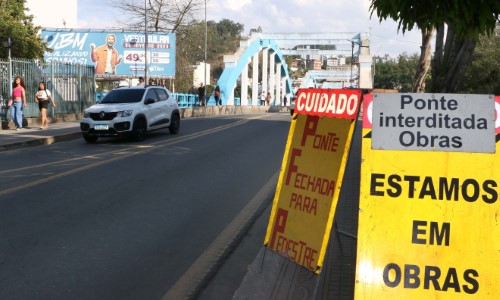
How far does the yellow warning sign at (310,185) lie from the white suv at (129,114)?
1267 centimetres

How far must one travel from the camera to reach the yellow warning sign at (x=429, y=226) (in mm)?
3986

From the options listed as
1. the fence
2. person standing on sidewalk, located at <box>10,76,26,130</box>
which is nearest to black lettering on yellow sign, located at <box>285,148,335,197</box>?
person standing on sidewalk, located at <box>10,76,26,130</box>

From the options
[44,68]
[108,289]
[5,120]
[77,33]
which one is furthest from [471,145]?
[77,33]

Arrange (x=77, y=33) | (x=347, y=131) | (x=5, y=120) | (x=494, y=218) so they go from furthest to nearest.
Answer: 1. (x=77, y=33)
2. (x=5, y=120)
3. (x=347, y=131)
4. (x=494, y=218)

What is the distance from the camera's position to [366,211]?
13.7ft

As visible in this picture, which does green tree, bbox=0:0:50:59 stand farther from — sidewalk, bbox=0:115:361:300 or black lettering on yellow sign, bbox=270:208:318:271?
black lettering on yellow sign, bbox=270:208:318:271

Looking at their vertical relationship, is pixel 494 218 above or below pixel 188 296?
above

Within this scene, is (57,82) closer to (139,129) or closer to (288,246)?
(139,129)

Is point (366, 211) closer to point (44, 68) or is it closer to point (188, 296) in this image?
point (188, 296)

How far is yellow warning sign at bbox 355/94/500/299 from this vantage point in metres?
3.99

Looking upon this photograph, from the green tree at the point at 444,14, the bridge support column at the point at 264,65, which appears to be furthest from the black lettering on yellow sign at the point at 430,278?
the bridge support column at the point at 264,65

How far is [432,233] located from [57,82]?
24.8 metres

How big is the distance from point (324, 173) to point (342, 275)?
3.43 feet

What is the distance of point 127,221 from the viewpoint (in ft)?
24.7
